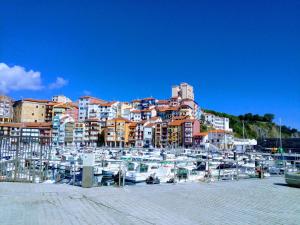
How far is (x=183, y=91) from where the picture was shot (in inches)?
5778

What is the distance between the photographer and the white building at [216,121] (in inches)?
5989

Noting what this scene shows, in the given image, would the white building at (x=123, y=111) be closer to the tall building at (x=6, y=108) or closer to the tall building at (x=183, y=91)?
the tall building at (x=183, y=91)

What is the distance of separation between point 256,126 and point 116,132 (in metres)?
90.4

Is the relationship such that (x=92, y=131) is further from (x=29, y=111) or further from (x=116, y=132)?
(x=29, y=111)

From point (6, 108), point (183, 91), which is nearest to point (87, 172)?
point (183, 91)

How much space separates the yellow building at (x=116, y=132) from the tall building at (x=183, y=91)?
3489 cm

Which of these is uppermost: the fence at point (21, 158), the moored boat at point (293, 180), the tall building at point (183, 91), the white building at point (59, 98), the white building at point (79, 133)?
the tall building at point (183, 91)

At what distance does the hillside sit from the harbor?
508 feet

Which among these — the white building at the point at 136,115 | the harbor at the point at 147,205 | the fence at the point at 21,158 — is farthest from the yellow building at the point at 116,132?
the harbor at the point at 147,205

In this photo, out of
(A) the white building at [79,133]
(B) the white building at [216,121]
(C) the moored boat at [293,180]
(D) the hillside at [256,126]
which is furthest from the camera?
(D) the hillside at [256,126]

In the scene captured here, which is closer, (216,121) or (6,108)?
(6,108)

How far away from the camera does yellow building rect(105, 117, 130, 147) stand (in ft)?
386

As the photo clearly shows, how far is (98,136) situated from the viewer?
121m

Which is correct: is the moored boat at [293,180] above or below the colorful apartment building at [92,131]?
below
